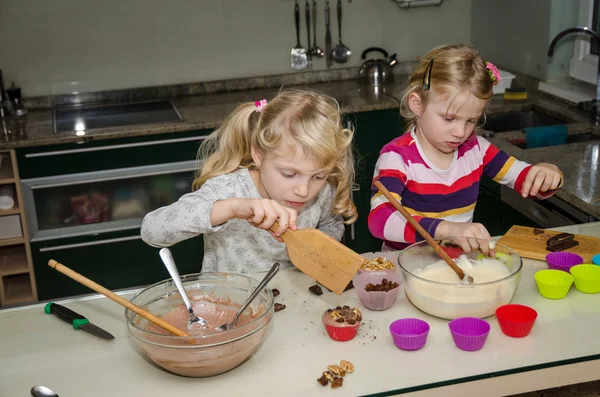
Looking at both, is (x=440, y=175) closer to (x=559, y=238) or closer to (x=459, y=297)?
(x=559, y=238)

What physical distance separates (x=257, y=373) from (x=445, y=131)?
2.87 ft

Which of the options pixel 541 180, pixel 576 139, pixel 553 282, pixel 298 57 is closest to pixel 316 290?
pixel 553 282

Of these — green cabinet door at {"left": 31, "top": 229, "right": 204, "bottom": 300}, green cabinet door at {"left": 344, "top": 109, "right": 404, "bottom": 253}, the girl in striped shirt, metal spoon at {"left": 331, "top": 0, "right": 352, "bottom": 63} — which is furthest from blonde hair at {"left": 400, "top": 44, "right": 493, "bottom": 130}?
metal spoon at {"left": 331, "top": 0, "right": 352, "bottom": 63}

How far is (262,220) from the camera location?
1.40 m

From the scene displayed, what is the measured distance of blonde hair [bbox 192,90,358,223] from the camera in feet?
5.29

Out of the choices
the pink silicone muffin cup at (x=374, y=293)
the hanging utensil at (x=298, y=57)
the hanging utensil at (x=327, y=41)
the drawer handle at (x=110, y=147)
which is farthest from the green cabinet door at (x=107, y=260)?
the pink silicone muffin cup at (x=374, y=293)

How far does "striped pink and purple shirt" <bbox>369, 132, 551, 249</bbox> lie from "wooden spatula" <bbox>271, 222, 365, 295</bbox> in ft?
1.51

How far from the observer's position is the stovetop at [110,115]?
10.3 feet

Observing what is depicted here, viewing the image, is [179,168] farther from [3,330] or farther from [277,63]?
[3,330]

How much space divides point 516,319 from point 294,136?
643 mm

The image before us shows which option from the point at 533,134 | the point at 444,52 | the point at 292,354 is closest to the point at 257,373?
the point at 292,354

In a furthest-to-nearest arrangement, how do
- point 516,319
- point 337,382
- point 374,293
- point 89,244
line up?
1. point 89,244
2. point 374,293
3. point 516,319
4. point 337,382

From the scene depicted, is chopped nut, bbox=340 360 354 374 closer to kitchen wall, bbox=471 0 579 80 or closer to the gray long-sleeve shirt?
the gray long-sleeve shirt

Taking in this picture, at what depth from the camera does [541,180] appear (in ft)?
5.90
